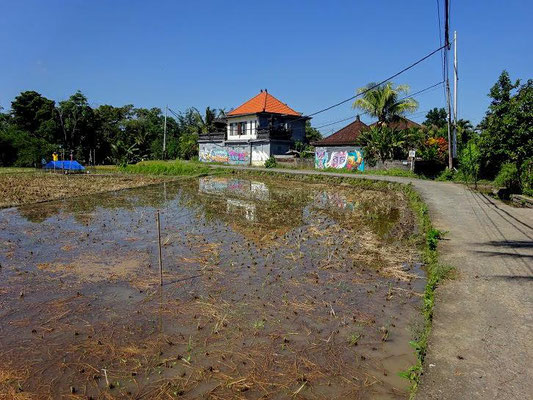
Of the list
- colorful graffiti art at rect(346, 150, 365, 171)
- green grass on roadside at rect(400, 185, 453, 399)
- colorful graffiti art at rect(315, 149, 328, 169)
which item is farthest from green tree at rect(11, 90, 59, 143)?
green grass on roadside at rect(400, 185, 453, 399)

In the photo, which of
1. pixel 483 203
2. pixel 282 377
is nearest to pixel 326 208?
pixel 483 203

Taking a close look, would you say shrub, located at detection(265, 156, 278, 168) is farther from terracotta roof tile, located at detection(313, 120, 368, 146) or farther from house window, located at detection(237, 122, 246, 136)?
house window, located at detection(237, 122, 246, 136)

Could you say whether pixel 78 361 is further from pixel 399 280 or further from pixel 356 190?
pixel 356 190

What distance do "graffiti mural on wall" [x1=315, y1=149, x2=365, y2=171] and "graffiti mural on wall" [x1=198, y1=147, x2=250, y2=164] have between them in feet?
31.8

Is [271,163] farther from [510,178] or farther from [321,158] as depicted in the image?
[510,178]

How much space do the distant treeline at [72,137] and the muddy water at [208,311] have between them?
3557cm

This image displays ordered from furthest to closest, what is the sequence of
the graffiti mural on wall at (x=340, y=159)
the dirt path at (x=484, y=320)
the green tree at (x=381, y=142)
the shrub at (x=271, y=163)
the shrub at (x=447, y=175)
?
the shrub at (x=271, y=163) → the graffiti mural on wall at (x=340, y=159) → the green tree at (x=381, y=142) → the shrub at (x=447, y=175) → the dirt path at (x=484, y=320)

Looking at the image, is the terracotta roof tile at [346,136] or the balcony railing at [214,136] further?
the balcony railing at [214,136]

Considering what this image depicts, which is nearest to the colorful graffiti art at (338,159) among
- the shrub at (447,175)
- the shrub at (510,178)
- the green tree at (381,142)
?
the green tree at (381,142)

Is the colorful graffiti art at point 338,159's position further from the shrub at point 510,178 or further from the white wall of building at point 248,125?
the shrub at point 510,178

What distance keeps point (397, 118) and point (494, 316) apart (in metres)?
30.7

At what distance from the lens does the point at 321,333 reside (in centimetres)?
546

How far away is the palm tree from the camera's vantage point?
32.0m

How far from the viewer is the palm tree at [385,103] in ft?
105
